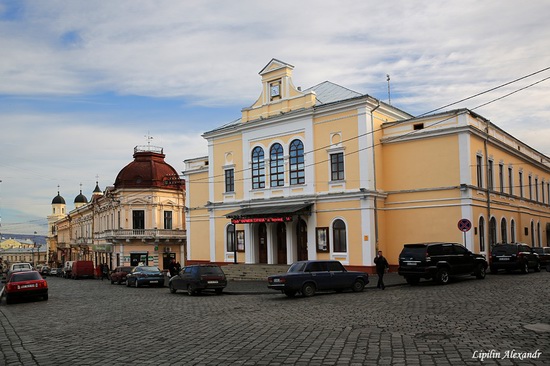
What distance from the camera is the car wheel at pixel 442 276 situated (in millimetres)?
22359

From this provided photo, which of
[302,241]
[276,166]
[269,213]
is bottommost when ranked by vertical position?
[302,241]

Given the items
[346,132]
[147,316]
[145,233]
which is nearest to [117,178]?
[145,233]

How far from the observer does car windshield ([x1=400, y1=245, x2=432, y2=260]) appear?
882 inches

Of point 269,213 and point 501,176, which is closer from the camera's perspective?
point 269,213

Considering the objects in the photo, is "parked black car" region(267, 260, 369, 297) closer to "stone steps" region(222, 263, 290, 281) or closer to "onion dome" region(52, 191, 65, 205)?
"stone steps" region(222, 263, 290, 281)

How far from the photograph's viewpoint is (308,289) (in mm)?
20422

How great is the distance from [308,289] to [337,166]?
13659 mm

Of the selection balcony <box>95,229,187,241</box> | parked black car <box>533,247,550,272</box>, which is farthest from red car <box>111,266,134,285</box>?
parked black car <box>533,247,550,272</box>

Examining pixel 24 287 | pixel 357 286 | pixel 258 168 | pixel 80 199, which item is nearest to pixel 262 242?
pixel 258 168

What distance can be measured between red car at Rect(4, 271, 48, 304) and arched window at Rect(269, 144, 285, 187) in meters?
16.9

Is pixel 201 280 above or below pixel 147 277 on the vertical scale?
above

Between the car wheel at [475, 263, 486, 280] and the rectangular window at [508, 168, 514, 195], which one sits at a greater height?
the rectangular window at [508, 168, 514, 195]

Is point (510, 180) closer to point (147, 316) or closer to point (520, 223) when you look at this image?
point (520, 223)

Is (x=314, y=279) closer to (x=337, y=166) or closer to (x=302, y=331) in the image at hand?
(x=302, y=331)
